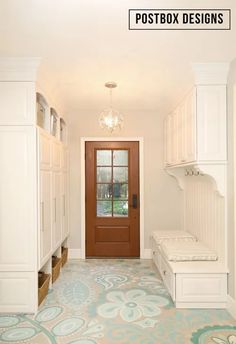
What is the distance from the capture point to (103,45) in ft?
8.77

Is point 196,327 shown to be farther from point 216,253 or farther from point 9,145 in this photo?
point 9,145

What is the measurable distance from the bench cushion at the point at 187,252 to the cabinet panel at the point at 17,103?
2.15 meters

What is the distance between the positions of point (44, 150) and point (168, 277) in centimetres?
207

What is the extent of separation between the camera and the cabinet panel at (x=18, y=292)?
122 inches

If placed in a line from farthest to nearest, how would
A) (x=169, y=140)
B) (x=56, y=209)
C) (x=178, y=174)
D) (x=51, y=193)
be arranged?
(x=178, y=174) → (x=169, y=140) → (x=56, y=209) → (x=51, y=193)

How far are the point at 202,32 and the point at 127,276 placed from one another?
3233mm

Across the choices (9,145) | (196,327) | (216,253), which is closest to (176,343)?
(196,327)

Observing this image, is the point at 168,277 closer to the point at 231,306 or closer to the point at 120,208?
the point at 231,306

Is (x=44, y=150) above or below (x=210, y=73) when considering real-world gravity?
below

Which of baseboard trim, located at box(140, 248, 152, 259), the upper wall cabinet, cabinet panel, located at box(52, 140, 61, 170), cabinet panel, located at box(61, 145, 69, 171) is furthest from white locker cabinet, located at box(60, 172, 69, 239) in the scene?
the upper wall cabinet

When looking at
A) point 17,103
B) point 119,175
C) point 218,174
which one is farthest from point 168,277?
point 17,103

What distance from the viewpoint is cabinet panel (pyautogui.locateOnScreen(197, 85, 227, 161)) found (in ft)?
10.5

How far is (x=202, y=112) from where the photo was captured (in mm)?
3236

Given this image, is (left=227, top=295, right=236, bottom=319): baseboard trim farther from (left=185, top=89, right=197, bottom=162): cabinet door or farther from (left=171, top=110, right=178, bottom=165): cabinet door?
(left=171, top=110, right=178, bottom=165): cabinet door
